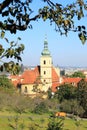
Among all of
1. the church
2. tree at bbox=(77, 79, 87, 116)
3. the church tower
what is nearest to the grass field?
tree at bbox=(77, 79, 87, 116)

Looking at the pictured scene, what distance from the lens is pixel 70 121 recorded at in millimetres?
38594

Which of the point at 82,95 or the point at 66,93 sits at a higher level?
the point at 66,93

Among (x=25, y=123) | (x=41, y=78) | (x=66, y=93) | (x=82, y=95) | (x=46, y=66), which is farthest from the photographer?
(x=46, y=66)

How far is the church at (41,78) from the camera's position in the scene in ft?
222

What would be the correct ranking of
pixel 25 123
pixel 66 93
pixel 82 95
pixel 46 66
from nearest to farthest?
1. pixel 25 123
2. pixel 82 95
3. pixel 66 93
4. pixel 46 66

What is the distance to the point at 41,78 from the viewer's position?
71.8 meters

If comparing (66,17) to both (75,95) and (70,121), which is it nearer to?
(70,121)

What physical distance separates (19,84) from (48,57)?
7.36 m

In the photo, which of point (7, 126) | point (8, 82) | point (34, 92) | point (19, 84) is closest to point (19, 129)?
point (7, 126)

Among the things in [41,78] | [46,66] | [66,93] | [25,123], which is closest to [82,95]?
[66,93]

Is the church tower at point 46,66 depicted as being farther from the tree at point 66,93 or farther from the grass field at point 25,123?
the grass field at point 25,123

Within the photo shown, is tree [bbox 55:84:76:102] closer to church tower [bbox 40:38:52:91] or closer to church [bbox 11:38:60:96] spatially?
church [bbox 11:38:60:96]

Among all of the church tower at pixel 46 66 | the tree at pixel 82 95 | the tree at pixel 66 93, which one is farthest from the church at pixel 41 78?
the tree at pixel 82 95

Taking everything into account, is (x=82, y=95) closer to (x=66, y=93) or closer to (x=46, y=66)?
(x=66, y=93)
